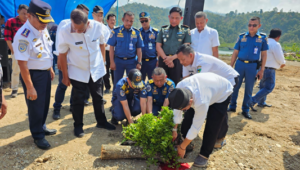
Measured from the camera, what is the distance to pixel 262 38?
4473 mm

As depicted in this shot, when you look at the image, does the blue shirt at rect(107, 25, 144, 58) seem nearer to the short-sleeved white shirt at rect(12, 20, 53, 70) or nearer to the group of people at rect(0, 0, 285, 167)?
the group of people at rect(0, 0, 285, 167)

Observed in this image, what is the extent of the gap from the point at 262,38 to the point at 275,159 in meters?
2.54

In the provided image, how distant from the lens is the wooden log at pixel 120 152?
2.78m

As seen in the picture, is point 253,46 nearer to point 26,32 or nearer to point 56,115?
point 26,32

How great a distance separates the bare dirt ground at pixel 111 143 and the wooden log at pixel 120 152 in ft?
0.28

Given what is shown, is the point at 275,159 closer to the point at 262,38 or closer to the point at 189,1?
the point at 262,38

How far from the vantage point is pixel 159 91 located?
3.77m

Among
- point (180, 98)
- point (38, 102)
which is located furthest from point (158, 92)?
point (38, 102)

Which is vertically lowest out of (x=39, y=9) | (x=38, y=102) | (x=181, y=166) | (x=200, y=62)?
(x=181, y=166)

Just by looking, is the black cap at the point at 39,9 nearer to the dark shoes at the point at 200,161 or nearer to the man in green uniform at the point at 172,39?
the man in green uniform at the point at 172,39

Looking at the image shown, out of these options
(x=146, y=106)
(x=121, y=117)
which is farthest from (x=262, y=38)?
(x=121, y=117)

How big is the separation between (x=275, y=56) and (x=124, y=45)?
3644mm

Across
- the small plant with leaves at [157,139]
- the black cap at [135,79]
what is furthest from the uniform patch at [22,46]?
the small plant with leaves at [157,139]

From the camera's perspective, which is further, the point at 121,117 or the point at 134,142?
the point at 121,117
